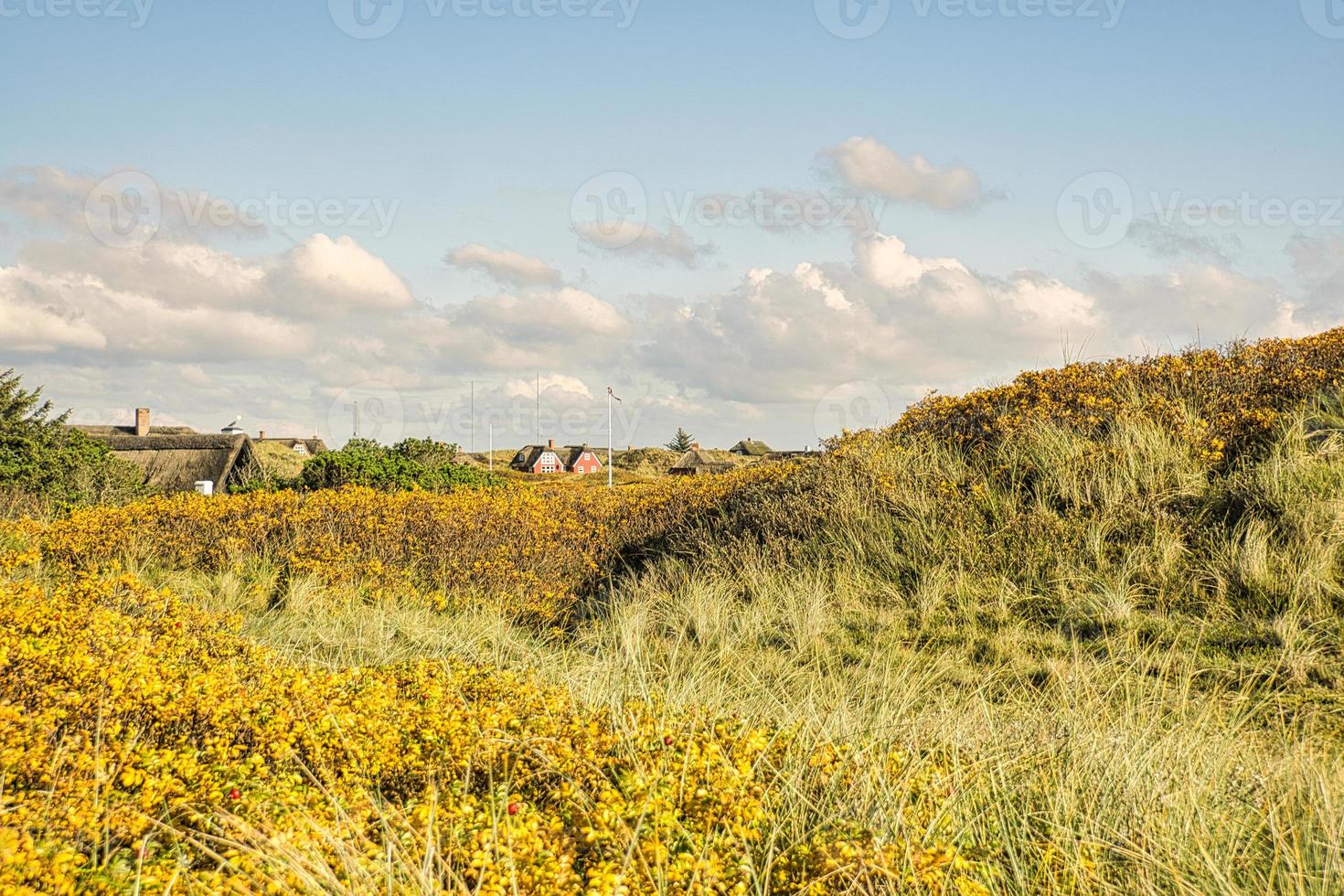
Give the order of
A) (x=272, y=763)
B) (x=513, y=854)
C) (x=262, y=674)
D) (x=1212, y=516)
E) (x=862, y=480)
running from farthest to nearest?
1. (x=862, y=480)
2. (x=1212, y=516)
3. (x=262, y=674)
4. (x=272, y=763)
5. (x=513, y=854)

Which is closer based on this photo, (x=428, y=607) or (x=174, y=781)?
(x=174, y=781)

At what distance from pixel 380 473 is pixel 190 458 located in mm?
29374

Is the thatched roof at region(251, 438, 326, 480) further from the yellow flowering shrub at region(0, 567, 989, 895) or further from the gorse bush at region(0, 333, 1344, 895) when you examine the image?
the yellow flowering shrub at region(0, 567, 989, 895)

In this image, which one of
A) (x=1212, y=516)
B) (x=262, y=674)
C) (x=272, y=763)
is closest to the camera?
(x=272, y=763)

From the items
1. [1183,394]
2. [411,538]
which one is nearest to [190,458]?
[411,538]

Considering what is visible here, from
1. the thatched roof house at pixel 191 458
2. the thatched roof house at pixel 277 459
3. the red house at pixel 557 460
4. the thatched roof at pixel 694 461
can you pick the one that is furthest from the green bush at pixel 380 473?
the red house at pixel 557 460

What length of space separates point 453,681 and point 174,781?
4.83ft

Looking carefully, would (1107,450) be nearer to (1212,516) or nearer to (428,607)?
(1212,516)

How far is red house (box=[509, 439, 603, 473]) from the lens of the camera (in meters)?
74.2

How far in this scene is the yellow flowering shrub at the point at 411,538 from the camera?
8898 millimetres

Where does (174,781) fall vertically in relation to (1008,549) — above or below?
below

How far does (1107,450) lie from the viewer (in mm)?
7629

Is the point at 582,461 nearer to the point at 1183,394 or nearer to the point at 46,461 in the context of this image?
the point at 46,461

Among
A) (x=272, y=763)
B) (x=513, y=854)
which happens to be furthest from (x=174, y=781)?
(x=513, y=854)
